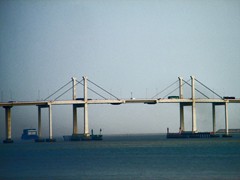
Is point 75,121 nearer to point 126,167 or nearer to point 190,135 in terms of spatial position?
point 190,135

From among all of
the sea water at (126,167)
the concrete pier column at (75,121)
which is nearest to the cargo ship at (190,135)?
the concrete pier column at (75,121)

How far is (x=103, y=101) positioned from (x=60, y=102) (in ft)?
27.8

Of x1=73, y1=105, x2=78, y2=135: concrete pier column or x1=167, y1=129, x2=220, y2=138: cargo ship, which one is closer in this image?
x1=73, y1=105, x2=78, y2=135: concrete pier column

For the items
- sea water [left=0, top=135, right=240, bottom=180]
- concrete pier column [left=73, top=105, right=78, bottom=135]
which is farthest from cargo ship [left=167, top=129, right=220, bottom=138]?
sea water [left=0, top=135, right=240, bottom=180]

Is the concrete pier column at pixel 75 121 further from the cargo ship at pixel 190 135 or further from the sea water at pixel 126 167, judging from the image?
the sea water at pixel 126 167

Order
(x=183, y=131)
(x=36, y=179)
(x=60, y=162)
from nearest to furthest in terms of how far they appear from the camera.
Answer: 1. (x=36, y=179)
2. (x=60, y=162)
3. (x=183, y=131)

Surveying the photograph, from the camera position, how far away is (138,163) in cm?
7144

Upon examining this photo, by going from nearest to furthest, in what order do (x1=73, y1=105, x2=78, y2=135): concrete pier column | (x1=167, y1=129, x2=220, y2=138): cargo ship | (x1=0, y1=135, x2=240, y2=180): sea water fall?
(x1=0, y1=135, x2=240, y2=180): sea water → (x1=73, y1=105, x2=78, y2=135): concrete pier column → (x1=167, y1=129, x2=220, y2=138): cargo ship

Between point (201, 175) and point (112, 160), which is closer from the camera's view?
point (201, 175)

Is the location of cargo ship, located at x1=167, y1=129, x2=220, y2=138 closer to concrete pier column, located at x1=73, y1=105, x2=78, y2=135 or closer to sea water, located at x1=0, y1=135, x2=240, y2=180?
concrete pier column, located at x1=73, y1=105, x2=78, y2=135

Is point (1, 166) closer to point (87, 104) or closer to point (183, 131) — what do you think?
point (87, 104)

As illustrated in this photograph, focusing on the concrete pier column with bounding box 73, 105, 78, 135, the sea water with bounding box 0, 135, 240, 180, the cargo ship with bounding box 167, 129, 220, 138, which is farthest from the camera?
the cargo ship with bounding box 167, 129, 220, 138

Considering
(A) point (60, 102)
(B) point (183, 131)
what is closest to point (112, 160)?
(A) point (60, 102)

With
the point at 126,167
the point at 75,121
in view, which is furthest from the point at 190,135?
the point at 126,167
